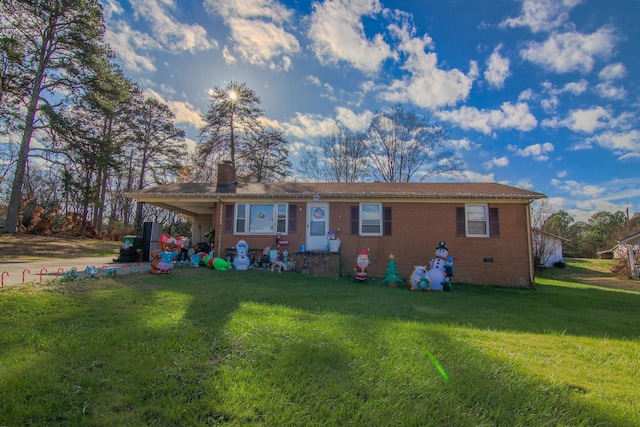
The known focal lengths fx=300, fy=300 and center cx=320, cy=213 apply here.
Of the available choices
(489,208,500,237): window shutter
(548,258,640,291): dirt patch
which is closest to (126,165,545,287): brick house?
(489,208,500,237): window shutter

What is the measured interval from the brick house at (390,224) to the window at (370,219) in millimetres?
37

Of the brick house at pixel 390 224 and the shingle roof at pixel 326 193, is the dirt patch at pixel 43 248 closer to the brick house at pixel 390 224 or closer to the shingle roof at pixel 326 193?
the shingle roof at pixel 326 193

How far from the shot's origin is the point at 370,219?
11422mm

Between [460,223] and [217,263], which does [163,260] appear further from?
[460,223]

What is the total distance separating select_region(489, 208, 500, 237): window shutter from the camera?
36.2 feet

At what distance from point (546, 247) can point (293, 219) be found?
2133cm

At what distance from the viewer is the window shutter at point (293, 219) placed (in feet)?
37.7

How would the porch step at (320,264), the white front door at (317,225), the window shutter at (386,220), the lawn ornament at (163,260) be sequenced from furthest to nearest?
1. the white front door at (317,225)
2. the window shutter at (386,220)
3. the porch step at (320,264)
4. the lawn ornament at (163,260)

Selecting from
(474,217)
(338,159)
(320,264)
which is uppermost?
(338,159)

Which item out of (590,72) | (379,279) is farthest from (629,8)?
(379,279)

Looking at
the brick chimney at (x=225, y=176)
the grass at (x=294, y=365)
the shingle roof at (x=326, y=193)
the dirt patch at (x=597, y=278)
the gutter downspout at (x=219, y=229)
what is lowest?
the dirt patch at (x=597, y=278)

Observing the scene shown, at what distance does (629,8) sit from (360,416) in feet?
46.0

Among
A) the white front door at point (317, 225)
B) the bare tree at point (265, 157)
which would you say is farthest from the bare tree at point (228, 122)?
the white front door at point (317, 225)

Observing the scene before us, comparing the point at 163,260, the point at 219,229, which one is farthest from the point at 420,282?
the point at 219,229
